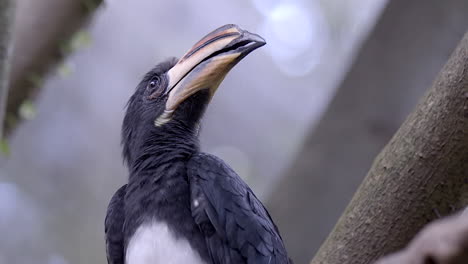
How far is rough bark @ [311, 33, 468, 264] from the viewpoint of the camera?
2.34 meters

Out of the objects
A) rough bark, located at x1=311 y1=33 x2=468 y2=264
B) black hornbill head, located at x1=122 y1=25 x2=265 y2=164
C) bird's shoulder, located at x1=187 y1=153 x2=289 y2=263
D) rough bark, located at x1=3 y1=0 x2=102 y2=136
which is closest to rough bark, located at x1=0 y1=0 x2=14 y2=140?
black hornbill head, located at x1=122 y1=25 x2=265 y2=164

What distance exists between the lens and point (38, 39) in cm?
397

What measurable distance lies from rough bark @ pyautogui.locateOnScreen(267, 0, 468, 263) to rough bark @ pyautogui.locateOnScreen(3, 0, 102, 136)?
1683 mm

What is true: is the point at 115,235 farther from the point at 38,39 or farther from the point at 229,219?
the point at 38,39

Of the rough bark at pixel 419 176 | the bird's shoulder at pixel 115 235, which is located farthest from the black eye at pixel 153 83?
the rough bark at pixel 419 176

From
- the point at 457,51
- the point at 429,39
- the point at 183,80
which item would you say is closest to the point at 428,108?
the point at 457,51

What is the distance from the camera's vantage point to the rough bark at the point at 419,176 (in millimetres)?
2344

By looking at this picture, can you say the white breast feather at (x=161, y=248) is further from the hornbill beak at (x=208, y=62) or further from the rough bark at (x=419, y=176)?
the hornbill beak at (x=208, y=62)

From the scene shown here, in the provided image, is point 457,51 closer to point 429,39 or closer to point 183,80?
point 183,80

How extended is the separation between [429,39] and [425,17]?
155mm

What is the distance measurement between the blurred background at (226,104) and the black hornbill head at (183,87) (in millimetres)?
427

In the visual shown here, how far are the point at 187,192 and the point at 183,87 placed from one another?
1.76ft

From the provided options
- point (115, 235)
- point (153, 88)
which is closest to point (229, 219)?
point (115, 235)

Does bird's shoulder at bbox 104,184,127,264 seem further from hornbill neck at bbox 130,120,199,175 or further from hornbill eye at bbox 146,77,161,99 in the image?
hornbill eye at bbox 146,77,161,99
